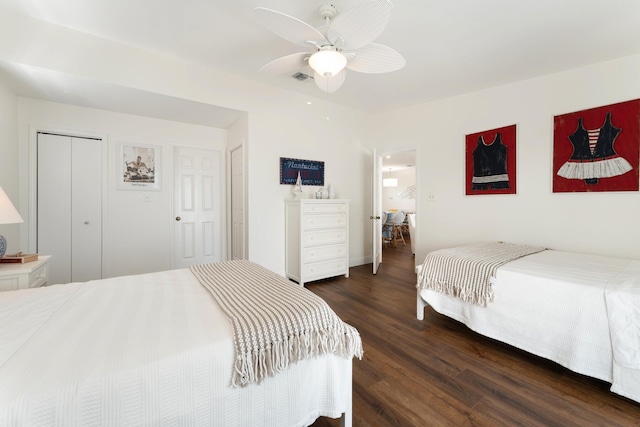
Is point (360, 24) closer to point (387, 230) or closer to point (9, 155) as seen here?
point (9, 155)

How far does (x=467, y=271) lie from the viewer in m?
2.10

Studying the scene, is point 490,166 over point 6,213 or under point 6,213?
over

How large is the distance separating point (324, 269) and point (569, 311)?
2495 mm

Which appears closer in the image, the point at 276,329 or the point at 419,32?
the point at 276,329

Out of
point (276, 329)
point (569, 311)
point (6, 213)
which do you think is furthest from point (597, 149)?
point (6, 213)

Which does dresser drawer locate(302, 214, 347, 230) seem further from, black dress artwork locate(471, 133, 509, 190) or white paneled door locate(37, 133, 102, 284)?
white paneled door locate(37, 133, 102, 284)

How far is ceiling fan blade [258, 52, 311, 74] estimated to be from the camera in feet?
6.63

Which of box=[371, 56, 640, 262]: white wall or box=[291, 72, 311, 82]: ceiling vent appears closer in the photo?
box=[371, 56, 640, 262]: white wall

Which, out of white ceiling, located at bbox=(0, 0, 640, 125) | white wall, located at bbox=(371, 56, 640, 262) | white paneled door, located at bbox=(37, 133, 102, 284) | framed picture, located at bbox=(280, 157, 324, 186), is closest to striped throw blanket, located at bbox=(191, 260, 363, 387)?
white ceiling, located at bbox=(0, 0, 640, 125)

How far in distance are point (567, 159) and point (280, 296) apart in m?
3.46

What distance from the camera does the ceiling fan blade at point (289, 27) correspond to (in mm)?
1499

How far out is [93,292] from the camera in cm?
140

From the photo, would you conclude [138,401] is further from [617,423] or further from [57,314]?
[617,423]

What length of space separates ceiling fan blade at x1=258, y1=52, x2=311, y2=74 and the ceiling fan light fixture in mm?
207
